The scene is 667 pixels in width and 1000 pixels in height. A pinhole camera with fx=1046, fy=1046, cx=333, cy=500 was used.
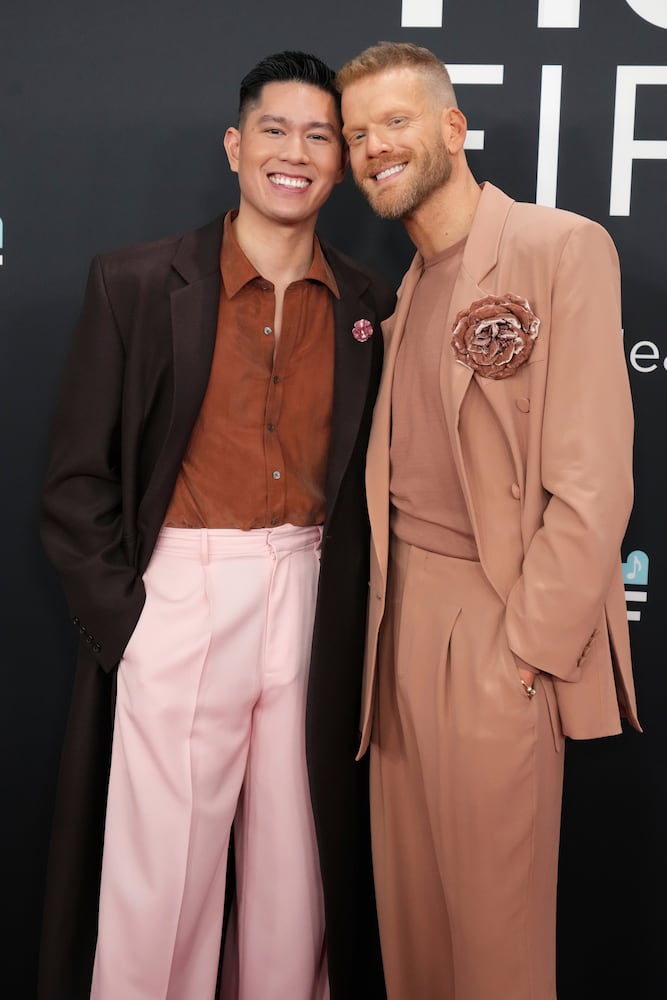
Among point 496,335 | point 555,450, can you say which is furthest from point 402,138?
point 555,450

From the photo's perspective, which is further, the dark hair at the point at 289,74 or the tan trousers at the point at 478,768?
the dark hair at the point at 289,74

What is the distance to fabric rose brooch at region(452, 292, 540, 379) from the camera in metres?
2.12

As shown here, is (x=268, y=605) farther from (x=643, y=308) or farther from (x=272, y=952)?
(x=643, y=308)

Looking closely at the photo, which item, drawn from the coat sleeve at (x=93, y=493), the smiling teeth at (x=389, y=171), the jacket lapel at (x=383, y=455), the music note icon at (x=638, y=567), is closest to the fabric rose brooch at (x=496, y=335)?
the jacket lapel at (x=383, y=455)

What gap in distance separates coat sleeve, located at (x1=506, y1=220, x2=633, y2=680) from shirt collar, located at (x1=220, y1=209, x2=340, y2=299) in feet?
2.03

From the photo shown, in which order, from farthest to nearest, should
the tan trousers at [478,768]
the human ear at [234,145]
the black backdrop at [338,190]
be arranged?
the black backdrop at [338,190] < the human ear at [234,145] < the tan trousers at [478,768]

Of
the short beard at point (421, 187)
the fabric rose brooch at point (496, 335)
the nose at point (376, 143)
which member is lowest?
the fabric rose brooch at point (496, 335)

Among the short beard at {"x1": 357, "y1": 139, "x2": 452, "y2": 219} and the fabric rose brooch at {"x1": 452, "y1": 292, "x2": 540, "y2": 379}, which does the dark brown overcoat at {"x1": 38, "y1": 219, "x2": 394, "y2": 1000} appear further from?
the fabric rose brooch at {"x1": 452, "y1": 292, "x2": 540, "y2": 379}

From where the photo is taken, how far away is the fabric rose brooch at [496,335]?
212cm

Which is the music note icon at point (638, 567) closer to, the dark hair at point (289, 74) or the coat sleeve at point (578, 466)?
the coat sleeve at point (578, 466)

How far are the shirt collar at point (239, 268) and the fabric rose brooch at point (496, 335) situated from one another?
45cm

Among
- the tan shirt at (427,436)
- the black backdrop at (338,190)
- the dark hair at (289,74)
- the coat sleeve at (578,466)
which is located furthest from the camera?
the black backdrop at (338,190)

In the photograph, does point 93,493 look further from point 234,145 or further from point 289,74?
point 289,74

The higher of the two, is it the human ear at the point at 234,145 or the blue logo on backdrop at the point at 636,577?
the human ear at the point at 234,145
